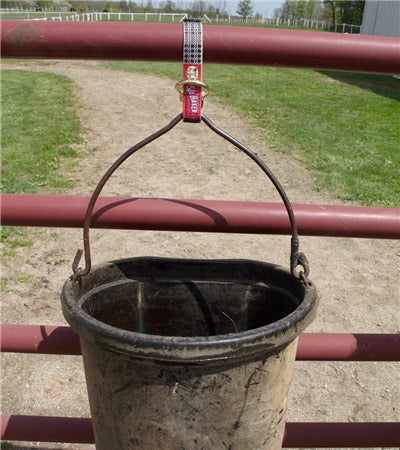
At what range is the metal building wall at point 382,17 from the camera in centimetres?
1636

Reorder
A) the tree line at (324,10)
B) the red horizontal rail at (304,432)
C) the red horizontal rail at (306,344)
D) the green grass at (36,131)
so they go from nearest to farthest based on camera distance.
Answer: the red horizontal rail at (306,344)
the red horizontal rail at (304,432)
the green grass at (36,131)
the tree line at (324,10)

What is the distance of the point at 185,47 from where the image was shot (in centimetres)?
117

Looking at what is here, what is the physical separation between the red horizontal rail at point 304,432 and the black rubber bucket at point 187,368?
0.42 meters

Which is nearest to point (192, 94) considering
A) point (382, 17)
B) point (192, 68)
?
point (192, 68)

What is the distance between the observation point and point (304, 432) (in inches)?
65.6

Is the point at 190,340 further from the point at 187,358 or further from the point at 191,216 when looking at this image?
the point at 191,216

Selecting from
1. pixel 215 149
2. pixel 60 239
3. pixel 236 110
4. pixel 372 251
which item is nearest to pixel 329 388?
pixel 372 251

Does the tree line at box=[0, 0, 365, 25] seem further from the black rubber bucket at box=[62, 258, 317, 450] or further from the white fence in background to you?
the black rubber bucket at box=[62, 258, 317, 450]

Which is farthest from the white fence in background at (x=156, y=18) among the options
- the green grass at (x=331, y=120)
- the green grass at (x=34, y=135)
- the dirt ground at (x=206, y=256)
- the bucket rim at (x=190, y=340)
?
the bucket rim at (x=190, y=340)

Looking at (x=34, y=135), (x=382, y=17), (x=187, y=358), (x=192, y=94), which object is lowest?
(x=34, y=135)

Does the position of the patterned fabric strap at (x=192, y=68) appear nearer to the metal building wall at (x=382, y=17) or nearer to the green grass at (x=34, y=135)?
the green grass at (x=34, y=135)

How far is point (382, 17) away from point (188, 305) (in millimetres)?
18601

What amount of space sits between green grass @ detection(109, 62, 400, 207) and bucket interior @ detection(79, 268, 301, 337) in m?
4.02

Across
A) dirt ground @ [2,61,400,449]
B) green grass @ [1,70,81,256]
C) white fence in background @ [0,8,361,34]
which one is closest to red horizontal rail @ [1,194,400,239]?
dirt ground @ [2,61,400,449]
